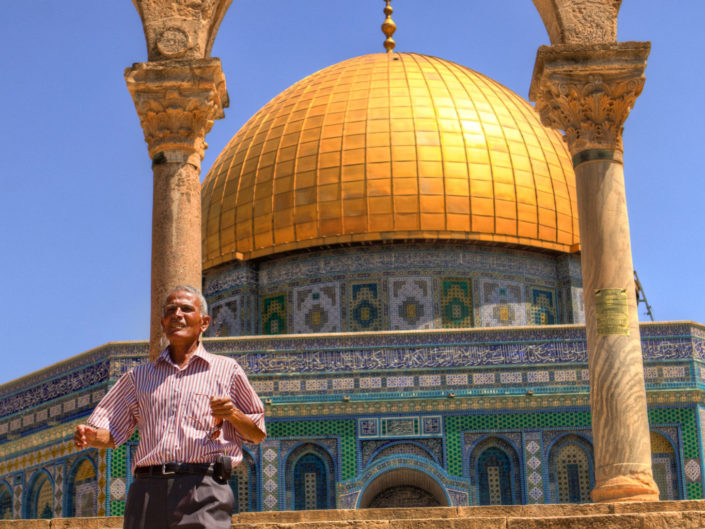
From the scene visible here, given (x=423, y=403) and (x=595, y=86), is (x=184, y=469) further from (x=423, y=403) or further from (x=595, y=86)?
(x=423, y=403)

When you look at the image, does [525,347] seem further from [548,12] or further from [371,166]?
[548,12]

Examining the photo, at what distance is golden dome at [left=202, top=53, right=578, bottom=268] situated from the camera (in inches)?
736

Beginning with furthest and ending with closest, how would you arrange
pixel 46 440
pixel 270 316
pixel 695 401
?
pixel 270 316 → pixel 46 440 → pixel 695 401

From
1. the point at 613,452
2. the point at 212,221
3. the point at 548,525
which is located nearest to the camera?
the point at 548,525

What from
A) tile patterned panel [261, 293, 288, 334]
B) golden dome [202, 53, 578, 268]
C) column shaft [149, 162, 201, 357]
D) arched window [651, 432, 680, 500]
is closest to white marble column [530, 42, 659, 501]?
column shaft [149, 162, 201, 357]

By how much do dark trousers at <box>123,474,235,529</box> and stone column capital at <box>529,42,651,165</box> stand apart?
5.40 m

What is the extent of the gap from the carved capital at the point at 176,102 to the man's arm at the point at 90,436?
4.74 meters

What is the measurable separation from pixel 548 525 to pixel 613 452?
288 cm

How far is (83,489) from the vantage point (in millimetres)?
15719

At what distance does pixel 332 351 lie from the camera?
15930 mm

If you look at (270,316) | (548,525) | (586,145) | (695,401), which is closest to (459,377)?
(695,401)

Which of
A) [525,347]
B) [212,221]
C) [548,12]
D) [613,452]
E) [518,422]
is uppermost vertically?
[212,221]

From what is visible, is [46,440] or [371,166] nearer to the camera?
[46,440]

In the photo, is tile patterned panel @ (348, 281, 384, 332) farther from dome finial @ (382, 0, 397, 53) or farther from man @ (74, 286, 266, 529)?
man @ (74, 286, 266, 529)
